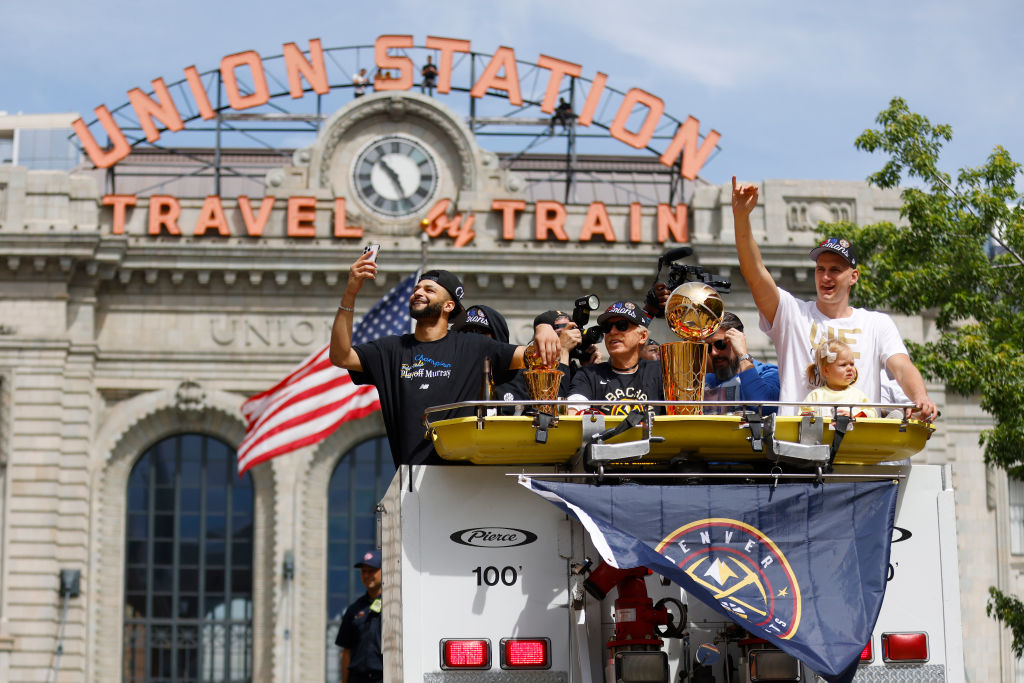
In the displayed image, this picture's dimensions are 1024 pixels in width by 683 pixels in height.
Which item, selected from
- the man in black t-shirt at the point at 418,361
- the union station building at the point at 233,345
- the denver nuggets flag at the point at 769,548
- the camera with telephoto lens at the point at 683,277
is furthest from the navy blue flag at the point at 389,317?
the denver nuggets flag at the point at 769,548

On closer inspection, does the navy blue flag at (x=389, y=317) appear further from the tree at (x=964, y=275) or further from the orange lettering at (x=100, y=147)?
the orange lettering at (x=100, y=147)

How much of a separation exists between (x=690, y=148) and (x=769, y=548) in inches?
1217

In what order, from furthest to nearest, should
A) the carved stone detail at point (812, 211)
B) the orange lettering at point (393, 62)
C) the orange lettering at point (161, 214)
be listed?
the orange lettering at point (393, 62)
the carved stone detail at point (812, 211)
the orange lettering at point (161, 214)

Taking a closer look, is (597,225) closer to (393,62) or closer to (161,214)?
(393,62)

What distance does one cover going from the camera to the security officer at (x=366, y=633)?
12.5m

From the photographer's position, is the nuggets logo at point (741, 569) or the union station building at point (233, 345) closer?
the nuggets logo at point (741, 569)

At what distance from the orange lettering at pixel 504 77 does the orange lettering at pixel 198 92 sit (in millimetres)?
6472

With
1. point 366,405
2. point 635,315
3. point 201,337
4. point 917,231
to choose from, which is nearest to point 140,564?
point 201,337

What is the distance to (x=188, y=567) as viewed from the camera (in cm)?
3403

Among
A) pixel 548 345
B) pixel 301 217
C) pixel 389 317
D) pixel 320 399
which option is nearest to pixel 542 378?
pixel 548 345

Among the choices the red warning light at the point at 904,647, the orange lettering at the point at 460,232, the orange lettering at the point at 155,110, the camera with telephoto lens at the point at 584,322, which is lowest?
the red warning light at the point at 904,647

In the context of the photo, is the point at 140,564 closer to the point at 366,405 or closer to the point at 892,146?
the point at 366,405

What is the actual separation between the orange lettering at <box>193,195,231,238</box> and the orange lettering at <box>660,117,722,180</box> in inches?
422

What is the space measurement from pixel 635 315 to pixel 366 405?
17.6 metres
